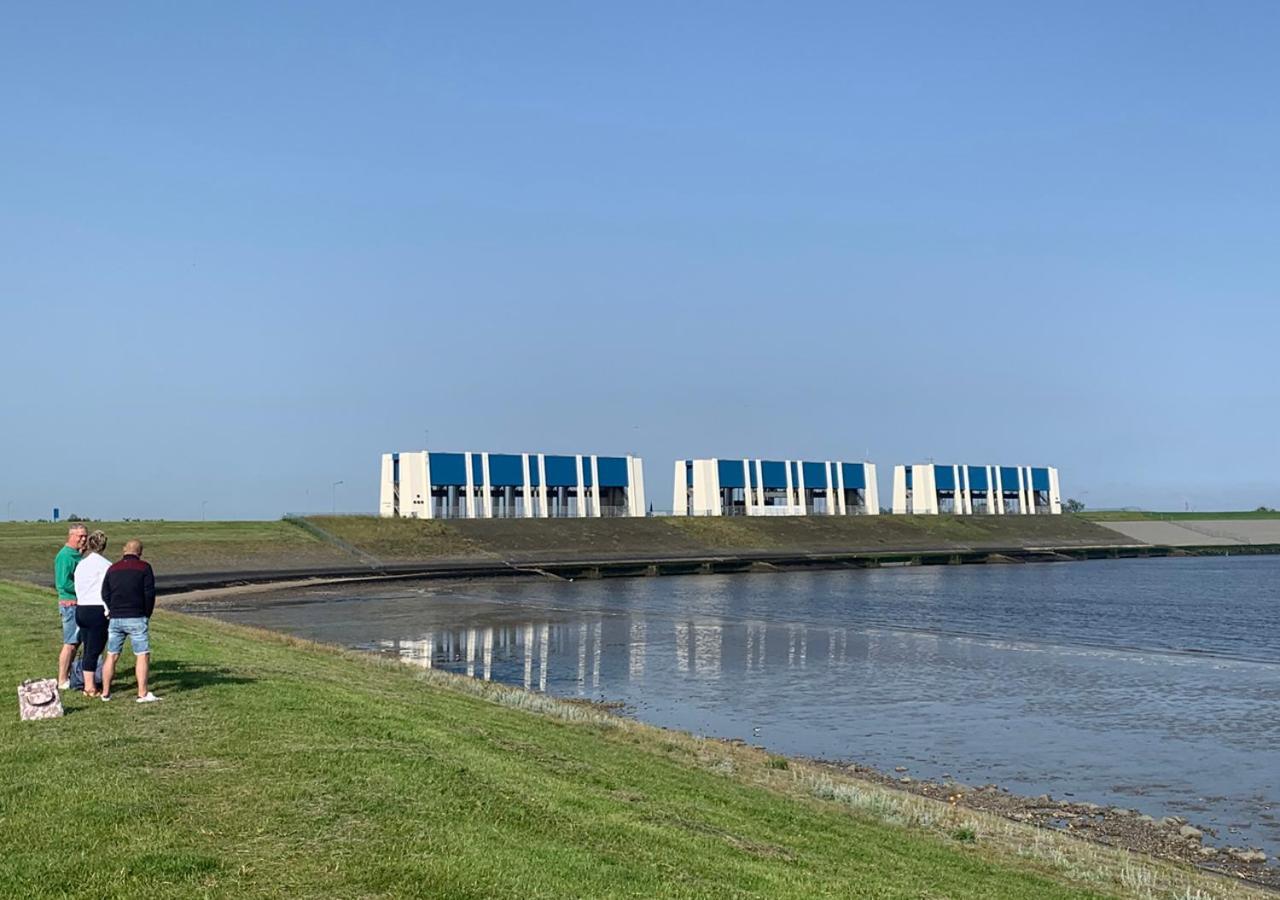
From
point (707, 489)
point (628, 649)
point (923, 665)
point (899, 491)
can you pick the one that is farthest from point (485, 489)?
point (923, 665)

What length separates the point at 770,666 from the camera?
134ft

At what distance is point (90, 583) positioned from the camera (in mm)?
17484

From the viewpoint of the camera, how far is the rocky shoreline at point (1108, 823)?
694 inches

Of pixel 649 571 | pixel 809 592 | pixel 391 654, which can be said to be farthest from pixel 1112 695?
pixel 649 571

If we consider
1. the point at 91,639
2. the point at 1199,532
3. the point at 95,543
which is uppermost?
the point at 95,543

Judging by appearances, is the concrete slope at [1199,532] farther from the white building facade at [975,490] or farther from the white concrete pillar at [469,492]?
the white concrete pillar at [469,492]

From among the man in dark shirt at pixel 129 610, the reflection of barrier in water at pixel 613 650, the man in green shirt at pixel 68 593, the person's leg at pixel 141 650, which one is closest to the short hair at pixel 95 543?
the man in green shirt at pixel 68 593

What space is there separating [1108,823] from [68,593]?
57.0 feet

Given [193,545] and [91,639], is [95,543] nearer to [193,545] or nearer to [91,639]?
[91,639]

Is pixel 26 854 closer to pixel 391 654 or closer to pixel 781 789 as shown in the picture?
pixel 781 789

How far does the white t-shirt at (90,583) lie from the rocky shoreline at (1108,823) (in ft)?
45.5

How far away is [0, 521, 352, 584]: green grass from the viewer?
82188 mm

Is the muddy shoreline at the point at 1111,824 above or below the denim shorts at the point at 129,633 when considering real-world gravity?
below

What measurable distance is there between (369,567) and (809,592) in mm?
33589
